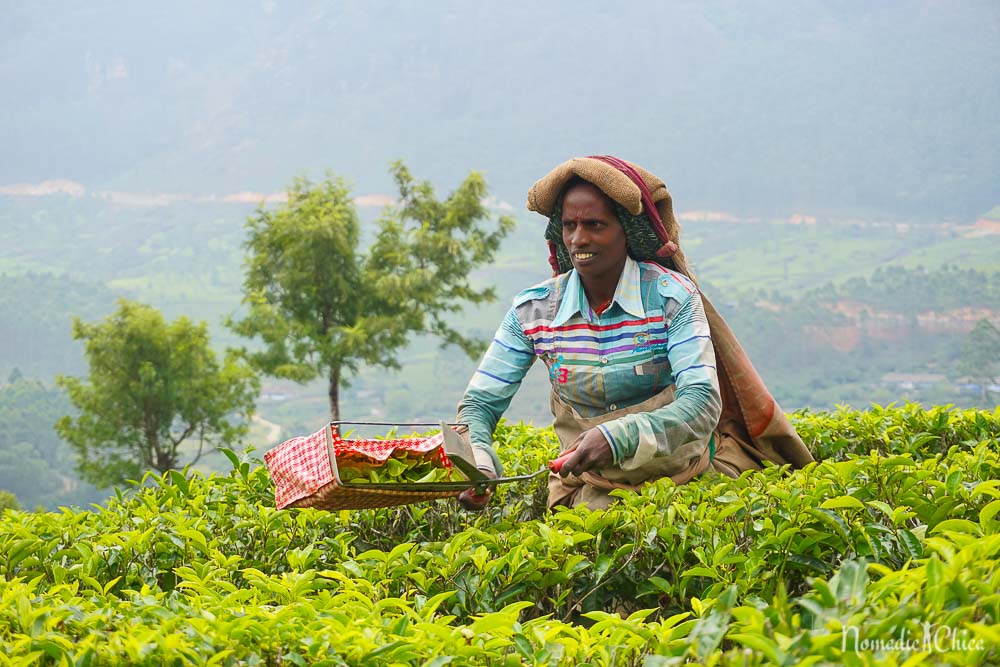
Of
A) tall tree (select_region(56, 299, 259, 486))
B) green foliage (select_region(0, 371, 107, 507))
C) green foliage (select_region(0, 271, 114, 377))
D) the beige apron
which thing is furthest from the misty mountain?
the beige apron

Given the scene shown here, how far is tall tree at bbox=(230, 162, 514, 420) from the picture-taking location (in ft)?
47.0

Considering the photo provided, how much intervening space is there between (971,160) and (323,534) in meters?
104

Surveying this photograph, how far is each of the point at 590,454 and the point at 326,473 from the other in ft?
2.16

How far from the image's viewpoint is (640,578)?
2.37 meters

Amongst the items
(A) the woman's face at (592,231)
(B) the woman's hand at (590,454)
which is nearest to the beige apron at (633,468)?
(B) the woman's hand at (590,454)

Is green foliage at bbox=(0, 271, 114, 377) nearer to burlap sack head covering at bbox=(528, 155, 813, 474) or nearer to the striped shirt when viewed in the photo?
the striped shirt

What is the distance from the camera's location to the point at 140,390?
14.5m

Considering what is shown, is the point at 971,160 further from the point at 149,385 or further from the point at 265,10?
the point at 149,385

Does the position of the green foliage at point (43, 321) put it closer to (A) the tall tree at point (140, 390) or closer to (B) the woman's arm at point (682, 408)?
(A) the tall tree at point (140, 390)

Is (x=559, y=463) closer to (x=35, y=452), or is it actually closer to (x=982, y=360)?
(x=35, y=452)

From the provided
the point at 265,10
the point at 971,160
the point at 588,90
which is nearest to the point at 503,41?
the point at 588,90

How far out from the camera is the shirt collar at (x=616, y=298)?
9.71 ft

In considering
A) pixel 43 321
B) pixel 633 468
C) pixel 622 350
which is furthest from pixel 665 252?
pixel 43 321

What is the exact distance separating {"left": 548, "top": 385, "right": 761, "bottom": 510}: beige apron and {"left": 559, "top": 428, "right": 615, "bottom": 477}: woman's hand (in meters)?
0.12
